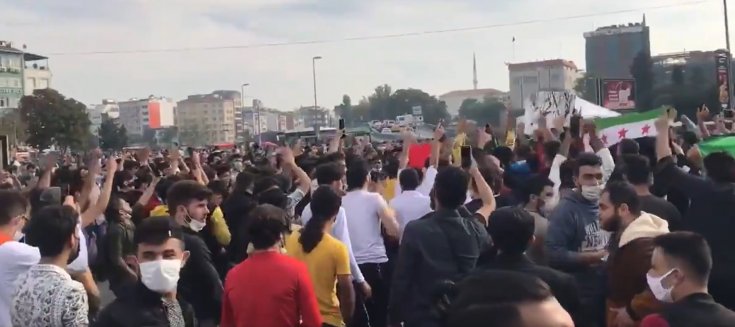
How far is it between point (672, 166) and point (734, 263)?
1389 millimetres

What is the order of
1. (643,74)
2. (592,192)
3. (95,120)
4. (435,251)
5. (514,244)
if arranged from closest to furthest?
1. (514,244)
2. (435,251)
3. (592,192)
4. (95,120)
5. (643,74)

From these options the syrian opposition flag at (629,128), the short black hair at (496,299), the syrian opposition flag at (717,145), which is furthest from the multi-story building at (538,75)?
the short black hair at (496,299)

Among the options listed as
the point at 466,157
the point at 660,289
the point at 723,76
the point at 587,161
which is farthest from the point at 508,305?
the point at 723,76

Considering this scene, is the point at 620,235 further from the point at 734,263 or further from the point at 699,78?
the point at 699,78

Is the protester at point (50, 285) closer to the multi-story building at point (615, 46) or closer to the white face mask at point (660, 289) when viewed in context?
the white face mask at point (660, 289)

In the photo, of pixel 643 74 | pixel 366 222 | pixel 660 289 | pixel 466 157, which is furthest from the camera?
pixel 643 74

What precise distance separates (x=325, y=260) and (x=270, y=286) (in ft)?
3.48

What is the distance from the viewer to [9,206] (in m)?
5.64

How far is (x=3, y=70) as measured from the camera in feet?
319

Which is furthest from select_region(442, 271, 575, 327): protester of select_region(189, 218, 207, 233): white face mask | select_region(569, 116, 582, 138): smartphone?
select_region(569, 116, 582, 138): smartphone

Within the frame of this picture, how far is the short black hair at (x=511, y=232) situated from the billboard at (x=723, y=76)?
1375 inches

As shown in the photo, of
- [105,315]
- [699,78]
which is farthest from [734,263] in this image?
[699,78]

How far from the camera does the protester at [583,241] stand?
589cm

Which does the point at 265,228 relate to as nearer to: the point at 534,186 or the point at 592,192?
the point at 592,192
